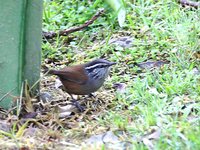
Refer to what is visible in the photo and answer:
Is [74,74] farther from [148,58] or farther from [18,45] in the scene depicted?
→ [148,58]

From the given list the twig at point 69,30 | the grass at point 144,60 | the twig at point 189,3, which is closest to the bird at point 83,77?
the grass at point 144,60

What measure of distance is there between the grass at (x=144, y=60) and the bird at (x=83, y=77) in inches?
9.1

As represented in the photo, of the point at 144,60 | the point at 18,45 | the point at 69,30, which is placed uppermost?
the point at 18,45

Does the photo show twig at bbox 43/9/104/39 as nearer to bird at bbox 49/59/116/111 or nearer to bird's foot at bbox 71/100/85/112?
bird at bbox 49/59/116/111

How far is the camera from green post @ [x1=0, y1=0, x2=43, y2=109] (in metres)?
4.70

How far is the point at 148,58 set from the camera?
20.2 feet

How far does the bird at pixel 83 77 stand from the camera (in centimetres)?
515

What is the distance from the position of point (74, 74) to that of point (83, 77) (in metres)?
0.08

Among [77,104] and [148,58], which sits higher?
[148,58]

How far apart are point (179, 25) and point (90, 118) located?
1.99m

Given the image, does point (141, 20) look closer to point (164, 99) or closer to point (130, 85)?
point (130, 85)

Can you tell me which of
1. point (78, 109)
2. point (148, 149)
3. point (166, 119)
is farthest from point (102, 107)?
point (148, 149)

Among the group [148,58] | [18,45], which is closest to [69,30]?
[148,58]

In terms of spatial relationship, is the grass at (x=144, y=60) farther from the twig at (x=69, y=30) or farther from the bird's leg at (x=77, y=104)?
the bird's leg at (x=77, y=104)
